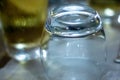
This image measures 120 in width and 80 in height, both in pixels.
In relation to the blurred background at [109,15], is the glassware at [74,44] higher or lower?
higher

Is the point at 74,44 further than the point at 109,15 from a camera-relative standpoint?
No

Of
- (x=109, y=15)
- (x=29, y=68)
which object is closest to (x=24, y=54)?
(x=29, y=68)

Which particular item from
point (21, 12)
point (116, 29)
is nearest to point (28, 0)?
point (21, 12)

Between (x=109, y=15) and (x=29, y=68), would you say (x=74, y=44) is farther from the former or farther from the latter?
(x=109, y=15)

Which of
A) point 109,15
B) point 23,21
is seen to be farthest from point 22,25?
point 109,15

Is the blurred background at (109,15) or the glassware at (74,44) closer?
the glassware at (74,44)

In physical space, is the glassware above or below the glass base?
above
